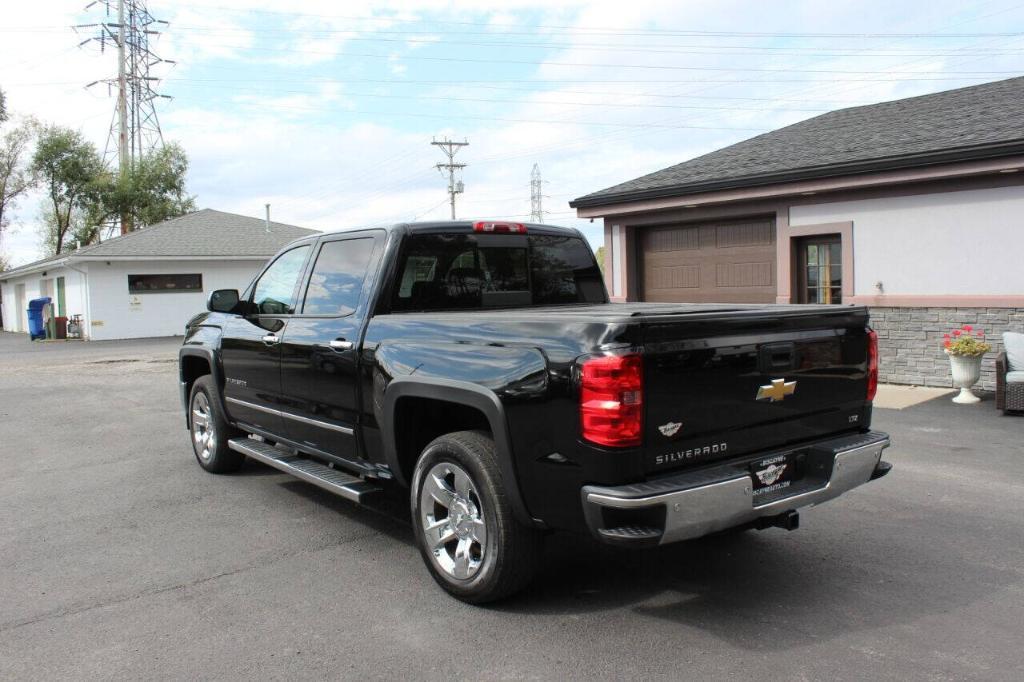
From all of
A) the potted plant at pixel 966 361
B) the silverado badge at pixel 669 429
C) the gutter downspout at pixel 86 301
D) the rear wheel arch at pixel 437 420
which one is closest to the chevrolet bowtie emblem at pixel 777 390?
the silverado badge at pixel 669 429

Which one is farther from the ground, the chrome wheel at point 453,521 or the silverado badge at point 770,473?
the silverado badge at point 770,473

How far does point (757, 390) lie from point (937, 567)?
5.57ft

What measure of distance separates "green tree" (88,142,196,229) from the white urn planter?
4263 cm

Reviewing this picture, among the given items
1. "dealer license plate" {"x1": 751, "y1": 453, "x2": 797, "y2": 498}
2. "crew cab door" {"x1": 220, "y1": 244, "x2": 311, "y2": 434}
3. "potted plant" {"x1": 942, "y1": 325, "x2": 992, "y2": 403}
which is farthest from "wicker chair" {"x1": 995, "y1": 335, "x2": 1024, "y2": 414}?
"crew cab door" {"x1": 220, "y1": 244, "x2": 311, "y2": 434}

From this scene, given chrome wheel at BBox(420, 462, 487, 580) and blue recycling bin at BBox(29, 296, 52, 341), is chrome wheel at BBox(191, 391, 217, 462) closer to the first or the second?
chrome wheel at BBox(420, 462, 487, 580)

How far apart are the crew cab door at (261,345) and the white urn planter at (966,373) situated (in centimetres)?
830

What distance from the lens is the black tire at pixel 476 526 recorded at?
383cm

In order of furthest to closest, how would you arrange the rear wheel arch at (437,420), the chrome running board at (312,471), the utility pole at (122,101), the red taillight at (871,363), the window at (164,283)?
the utility pole at (122,101)
the window at (164,283)
the chrome running board at (312,471)
the red taillight at (871,363)
the rear wheel arch at (437,420)

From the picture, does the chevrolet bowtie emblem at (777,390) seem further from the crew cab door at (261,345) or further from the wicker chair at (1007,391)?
the wicker chair at (1007,391)

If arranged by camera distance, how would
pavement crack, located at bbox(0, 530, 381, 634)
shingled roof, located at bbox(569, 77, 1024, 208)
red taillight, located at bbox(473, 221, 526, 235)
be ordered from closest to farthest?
pavement crack, located at bbox(0, 530, 381, 634), red taillight, located at bbox(473, 221, 526, 235), shingled roof, located at bbox(569, 77, 1024, 208)

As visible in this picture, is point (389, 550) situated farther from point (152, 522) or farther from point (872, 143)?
point (872, 143)

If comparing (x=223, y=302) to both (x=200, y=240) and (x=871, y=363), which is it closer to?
(x=871, y=363)

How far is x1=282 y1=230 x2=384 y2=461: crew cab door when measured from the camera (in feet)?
16.3

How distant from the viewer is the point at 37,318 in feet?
97.3
